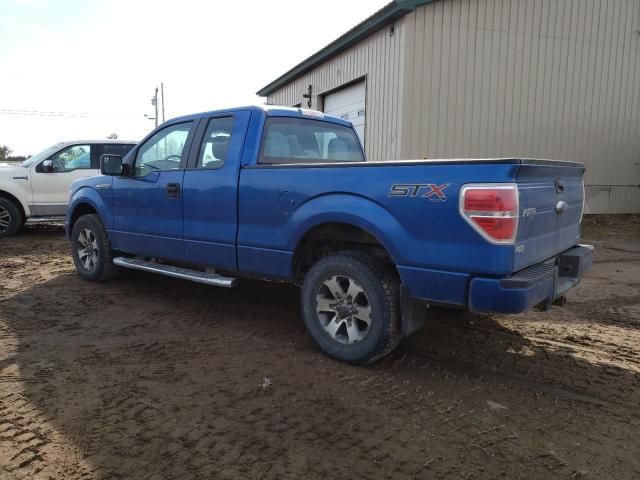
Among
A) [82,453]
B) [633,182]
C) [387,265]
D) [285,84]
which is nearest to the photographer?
[82,453]

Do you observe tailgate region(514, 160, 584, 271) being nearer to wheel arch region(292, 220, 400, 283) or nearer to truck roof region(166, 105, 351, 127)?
wheel arch region(292, 220, 400, 283)

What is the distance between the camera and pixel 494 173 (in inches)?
111

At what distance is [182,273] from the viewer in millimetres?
4668

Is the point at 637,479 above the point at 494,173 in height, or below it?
below

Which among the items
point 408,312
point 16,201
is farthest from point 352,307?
point 16,201

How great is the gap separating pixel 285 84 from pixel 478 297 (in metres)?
15.3

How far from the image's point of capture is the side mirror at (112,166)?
17.4 feet

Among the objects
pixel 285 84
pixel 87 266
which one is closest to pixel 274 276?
pixel 87 266

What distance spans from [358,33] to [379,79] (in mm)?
1272

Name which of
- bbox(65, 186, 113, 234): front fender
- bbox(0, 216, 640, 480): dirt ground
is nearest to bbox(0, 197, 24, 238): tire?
bbox(65, 186, 113, 234): front fender

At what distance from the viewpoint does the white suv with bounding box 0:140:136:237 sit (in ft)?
31.7

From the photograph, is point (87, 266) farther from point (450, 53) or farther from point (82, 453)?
point (450, 53)

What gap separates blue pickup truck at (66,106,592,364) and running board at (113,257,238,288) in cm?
2

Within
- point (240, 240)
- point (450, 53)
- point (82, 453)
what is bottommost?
point (82, 453)
